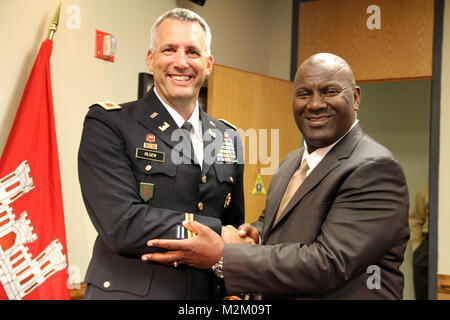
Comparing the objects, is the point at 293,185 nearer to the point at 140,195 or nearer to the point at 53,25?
the point at 140,195

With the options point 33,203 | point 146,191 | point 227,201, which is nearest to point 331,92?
point 227,201

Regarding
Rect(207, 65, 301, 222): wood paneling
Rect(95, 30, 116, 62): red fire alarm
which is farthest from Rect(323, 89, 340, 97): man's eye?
Rect(207, 65, 301, 222): wood paneling

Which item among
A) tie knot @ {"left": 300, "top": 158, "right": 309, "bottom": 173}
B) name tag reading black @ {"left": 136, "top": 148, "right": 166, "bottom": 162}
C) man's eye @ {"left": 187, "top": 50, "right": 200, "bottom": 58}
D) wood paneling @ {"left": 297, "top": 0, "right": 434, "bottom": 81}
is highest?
wood paneling @ {"left": 297, "top": 0, "right": 434, "bottom": 81}

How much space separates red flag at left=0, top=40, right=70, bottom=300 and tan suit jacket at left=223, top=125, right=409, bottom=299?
42.2 inches

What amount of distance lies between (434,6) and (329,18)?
0.83 metres

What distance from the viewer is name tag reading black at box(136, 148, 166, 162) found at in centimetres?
161

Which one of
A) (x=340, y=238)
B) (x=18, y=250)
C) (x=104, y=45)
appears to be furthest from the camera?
(x=104, y=45)

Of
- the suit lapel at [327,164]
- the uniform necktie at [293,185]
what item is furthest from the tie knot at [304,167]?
the suit lapel at [327,164]

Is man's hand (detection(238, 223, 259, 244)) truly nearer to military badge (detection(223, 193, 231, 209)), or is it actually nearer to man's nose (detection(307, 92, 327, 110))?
military badge (detection(223, 193, 231, 209))

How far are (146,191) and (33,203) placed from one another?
2.78ft

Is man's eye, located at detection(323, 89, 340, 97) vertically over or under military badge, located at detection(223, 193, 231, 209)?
over

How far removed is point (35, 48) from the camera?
2400 millimetres

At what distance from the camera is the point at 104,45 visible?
2801 mm

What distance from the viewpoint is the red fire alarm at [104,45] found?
277 cm
